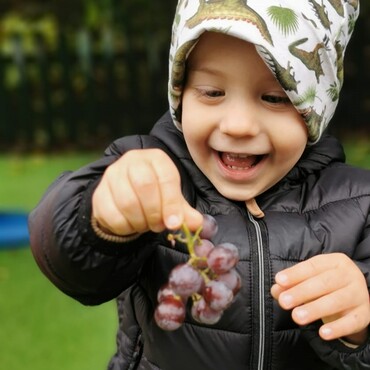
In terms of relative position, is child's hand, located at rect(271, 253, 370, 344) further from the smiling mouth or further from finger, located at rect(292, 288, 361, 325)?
the smiling mouth

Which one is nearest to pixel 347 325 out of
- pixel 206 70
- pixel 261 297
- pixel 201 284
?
pixel 261 297

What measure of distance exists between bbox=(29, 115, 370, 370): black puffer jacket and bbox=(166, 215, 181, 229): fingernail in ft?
0.73

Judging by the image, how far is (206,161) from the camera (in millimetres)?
1515

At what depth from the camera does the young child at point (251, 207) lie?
1314 mm

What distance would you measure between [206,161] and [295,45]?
0.27m

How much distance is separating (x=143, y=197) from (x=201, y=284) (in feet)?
0.49

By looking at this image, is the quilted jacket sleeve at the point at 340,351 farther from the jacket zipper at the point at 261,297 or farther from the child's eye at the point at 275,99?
the child's eye at the point at 275,99

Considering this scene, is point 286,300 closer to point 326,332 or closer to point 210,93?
point 326,332

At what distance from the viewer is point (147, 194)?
113 centimetres

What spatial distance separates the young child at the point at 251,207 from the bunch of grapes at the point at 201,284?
5.4 inches

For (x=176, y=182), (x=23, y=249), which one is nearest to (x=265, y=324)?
(x=176, y=182)

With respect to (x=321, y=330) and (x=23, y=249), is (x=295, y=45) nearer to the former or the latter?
(x=321, y=330)

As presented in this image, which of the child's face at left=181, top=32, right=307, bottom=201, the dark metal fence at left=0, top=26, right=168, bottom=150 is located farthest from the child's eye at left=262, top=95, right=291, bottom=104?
the dark metal fence at left=0, top=26, right=168, bottom=150

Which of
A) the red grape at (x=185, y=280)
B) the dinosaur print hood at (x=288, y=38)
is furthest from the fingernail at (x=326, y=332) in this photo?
the dinosaur print hood at (x=288, y=38)
